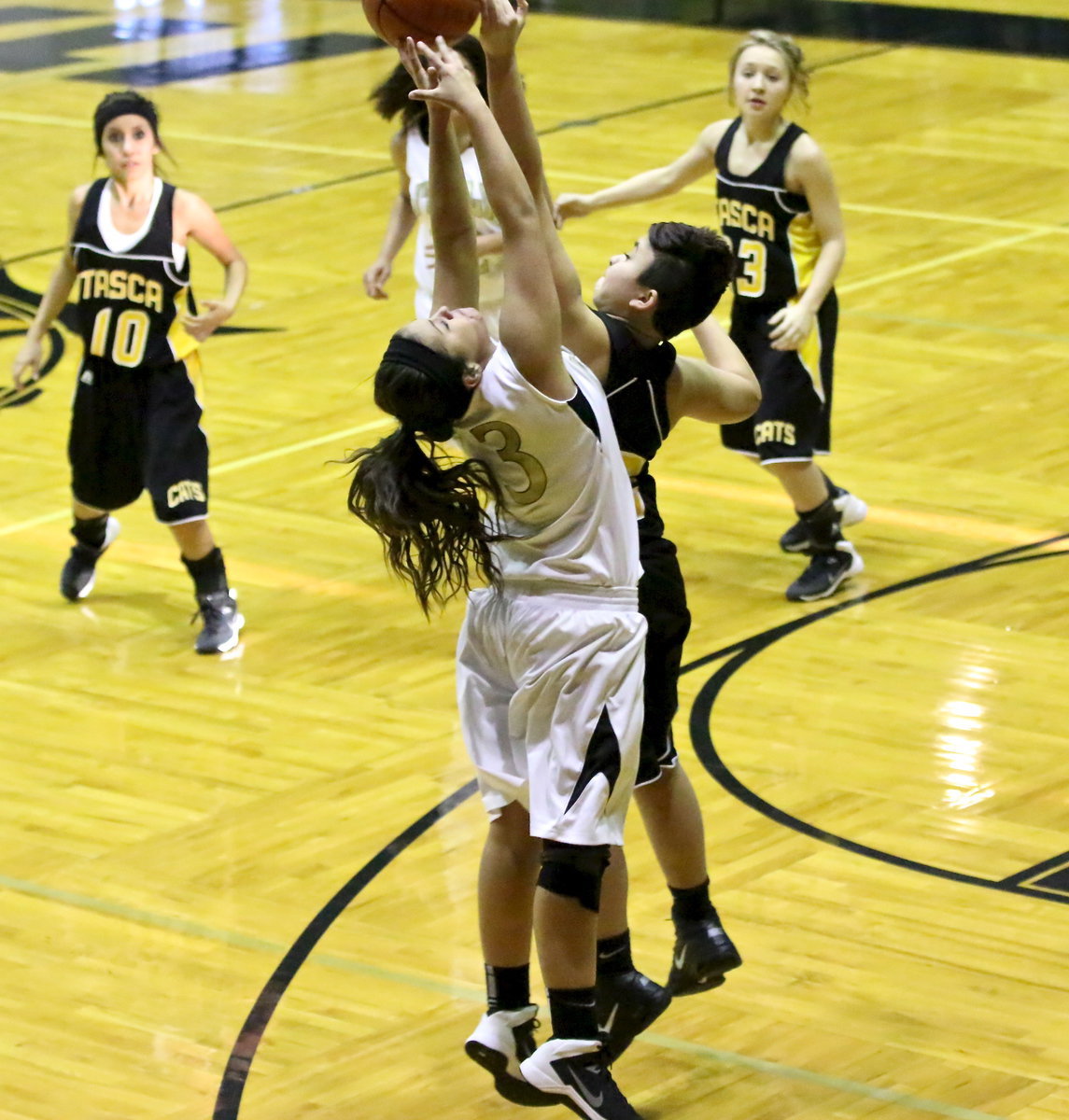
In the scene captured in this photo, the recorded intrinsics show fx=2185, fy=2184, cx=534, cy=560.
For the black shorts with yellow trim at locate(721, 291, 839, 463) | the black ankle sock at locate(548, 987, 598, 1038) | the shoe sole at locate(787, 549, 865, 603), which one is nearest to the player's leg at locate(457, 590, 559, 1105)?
the black ankle sock at locate(548, 987, 598, 1038)

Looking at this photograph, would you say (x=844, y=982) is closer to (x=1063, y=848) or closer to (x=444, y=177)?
(x=1063, y=848)

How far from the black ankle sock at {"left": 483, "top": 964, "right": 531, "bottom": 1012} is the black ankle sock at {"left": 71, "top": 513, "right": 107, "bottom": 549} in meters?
3.14

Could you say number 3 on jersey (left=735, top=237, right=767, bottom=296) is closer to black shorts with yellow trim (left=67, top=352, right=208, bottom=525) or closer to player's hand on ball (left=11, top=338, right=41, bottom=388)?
black shorts with yellow trim (left=67, top=352, right=208, bottom=525)

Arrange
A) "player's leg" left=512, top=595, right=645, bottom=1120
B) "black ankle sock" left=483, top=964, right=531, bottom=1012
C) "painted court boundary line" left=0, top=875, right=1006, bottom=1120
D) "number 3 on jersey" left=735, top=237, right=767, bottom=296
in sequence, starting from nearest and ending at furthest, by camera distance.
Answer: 1. "player's leg" left=512, top=595, right=645, bottom=1120
2. "black ankle sock" left=483, top=964, right=531, bottom=1012
3. "painted court boundary line" left=0, top=875, right=1006, bottom=1120
4. "number 3 on jersey" left=735, top=237, right=767, bottom=296

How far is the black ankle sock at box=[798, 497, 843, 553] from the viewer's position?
6.45 meters

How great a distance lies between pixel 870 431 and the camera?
26.1 ft

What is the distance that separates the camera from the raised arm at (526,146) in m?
3.26

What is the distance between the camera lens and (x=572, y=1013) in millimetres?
3463

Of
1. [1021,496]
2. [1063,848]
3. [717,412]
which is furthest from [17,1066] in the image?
[1021,496]

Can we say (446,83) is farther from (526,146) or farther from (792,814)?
(792,814)

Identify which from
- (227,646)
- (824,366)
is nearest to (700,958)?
(227,646)

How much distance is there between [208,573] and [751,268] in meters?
1.83

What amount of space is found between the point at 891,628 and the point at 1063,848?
147cm

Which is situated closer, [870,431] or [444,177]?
[444,177]
